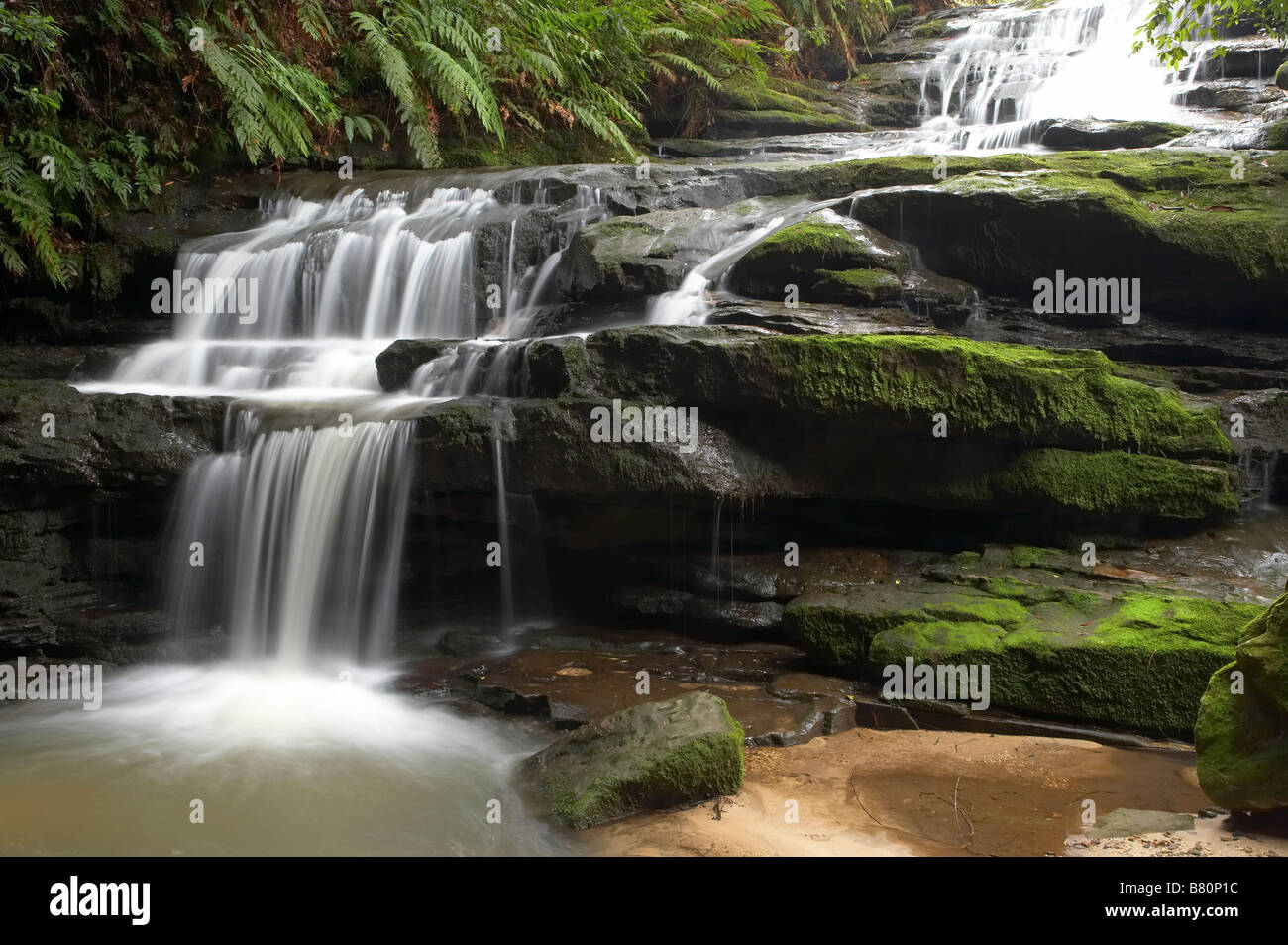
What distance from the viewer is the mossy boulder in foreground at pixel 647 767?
4.74 metres

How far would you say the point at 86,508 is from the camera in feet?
Result: 25.3

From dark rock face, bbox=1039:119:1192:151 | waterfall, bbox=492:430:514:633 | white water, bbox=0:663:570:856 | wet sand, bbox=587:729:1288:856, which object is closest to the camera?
wet sand, bbox=587:729:1288:856

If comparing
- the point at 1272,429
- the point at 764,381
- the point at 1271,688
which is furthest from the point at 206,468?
the point at 1272,429

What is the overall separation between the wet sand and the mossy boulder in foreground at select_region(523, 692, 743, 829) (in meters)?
0.09

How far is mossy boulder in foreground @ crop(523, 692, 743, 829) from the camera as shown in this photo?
4.74m

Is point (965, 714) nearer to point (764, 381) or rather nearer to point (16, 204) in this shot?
point (764, 381)

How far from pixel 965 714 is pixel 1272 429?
3.89m

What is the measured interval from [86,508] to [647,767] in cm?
570

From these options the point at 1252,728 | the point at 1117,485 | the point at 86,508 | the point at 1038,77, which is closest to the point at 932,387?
the point at 1117,485

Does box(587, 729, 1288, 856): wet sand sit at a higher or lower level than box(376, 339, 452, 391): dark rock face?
lower

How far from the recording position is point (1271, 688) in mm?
3906

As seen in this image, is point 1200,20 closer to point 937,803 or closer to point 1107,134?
point 1107,134

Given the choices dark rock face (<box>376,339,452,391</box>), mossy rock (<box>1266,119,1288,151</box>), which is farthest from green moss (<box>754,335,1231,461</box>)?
mossy rock (<box>1266,119,1288,151</box>)

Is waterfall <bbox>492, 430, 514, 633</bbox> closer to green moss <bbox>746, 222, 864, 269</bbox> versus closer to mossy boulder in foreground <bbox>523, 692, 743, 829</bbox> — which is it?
mossy boulder in foreground <bbox>523, 692, 743, 829</bbox>
